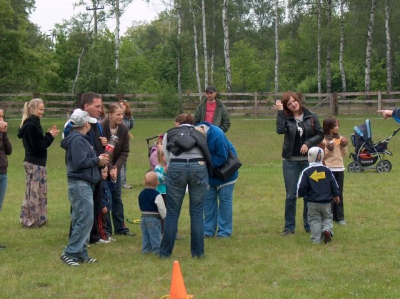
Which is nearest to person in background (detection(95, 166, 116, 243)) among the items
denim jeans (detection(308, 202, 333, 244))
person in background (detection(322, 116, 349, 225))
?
denim jeans (detection(308, 202, 333, 244))

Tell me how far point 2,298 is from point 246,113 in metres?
33.5

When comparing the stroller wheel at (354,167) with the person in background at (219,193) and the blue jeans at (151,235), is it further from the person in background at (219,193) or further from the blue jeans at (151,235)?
the blue jeans at (151,235)

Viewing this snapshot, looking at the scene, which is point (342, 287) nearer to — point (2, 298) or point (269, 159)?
point (2, 298)

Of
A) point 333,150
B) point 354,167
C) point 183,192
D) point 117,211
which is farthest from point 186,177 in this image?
point 354,167

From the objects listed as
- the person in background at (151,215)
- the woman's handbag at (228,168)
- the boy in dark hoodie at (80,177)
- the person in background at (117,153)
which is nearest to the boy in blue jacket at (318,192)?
the woman's handbag at (228,168)

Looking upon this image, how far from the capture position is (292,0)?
52.3 meters

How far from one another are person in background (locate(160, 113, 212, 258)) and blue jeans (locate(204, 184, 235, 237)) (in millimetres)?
1463

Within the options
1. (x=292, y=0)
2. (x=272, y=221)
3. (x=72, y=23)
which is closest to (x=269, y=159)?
(x=272, y=221)

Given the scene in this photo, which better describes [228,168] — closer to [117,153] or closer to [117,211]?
[117,153]

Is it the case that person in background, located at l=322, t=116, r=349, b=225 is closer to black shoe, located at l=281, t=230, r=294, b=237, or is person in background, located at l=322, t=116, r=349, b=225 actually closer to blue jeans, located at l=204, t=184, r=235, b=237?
black shoe, located at l=281, t=230, r=294, b=237

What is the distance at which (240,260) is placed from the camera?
8.25 m

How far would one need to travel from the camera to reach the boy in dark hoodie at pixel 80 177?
790cm

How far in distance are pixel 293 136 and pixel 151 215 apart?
220 centimetres

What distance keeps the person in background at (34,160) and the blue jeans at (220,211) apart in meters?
2.27
